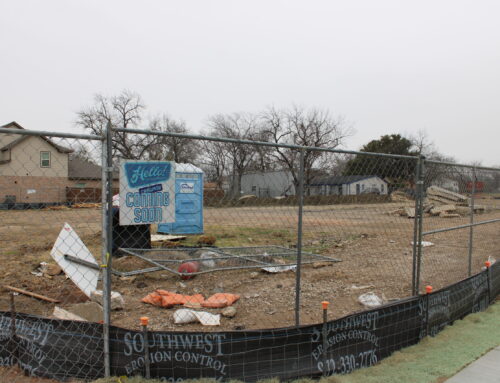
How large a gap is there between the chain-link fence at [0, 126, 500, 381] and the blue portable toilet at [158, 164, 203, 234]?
4 cm

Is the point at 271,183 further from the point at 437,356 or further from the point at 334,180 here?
the point at 437,356

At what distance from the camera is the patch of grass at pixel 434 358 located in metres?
3.24

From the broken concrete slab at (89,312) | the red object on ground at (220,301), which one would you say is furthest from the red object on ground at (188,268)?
the broken concrete slab at (89,312)

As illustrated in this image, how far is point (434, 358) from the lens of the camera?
3697 millimetres

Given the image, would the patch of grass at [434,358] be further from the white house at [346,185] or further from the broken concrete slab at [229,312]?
the white house at [346,185]

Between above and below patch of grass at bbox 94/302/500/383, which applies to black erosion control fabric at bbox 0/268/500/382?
above

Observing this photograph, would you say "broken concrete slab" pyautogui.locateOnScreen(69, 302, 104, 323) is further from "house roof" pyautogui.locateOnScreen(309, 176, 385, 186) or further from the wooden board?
"house roof" pyautogui.locateOnScreen(309, 176, 385, 186)

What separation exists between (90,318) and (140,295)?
1.69 metres

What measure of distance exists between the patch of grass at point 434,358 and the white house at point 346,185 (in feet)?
6.38

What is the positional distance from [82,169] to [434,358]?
12.1 feet

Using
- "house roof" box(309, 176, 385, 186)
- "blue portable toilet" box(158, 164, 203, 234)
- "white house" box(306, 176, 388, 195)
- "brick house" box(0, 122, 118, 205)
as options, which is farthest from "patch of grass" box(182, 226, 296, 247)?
"brick house" box(0, 122, 118, 205)

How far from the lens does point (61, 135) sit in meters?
2.59

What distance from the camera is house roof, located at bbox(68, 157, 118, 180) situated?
301 centimetres

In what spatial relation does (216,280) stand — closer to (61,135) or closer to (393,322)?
(393,322)
